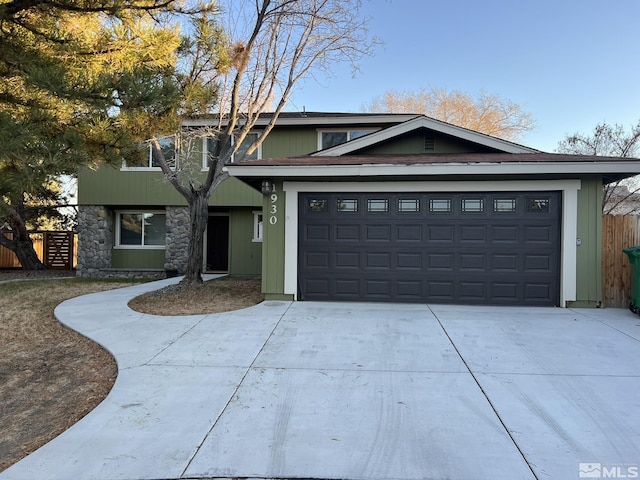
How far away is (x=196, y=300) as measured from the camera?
8242 mm

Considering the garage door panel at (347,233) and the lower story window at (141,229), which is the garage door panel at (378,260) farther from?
the lower story window at (141,229)

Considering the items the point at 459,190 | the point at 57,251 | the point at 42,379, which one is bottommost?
the point at 42,379

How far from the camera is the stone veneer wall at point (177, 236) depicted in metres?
13.8

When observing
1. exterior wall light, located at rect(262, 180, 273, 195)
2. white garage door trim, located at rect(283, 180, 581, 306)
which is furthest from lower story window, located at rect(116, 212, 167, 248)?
white garage door trim, located at rect(283, 180, 581, 306)

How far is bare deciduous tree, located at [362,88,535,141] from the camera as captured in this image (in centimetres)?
2491

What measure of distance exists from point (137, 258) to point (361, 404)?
1301cm

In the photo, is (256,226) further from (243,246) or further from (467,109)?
(467,109)

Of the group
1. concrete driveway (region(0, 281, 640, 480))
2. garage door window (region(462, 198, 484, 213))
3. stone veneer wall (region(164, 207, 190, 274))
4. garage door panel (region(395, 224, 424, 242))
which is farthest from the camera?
stone veneer wall (region(164, 207, 190, 274))

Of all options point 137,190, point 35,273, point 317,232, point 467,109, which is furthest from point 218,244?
point 467,109

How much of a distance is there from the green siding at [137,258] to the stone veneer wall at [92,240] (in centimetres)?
33

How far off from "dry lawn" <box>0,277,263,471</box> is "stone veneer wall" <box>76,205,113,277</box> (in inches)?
182

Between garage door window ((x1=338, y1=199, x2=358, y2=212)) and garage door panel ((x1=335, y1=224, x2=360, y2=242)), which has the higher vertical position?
garage door window ((x1=338, y1=199, x2=358, y2=212))

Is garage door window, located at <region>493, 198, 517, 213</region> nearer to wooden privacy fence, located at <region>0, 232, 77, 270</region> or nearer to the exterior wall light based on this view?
the exterior wall light

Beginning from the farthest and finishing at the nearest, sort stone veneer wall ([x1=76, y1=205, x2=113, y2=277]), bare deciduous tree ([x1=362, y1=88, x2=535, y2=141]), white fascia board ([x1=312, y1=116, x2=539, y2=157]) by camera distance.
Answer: bare deciduous tree ([x1=362, y1=88, x2=535, y2=141])
stone veneer wall ([x1=76, y1=205, x2=113, y2=277])
white fascia board ([x1=312, y1=116, x2=539, y2=157])
